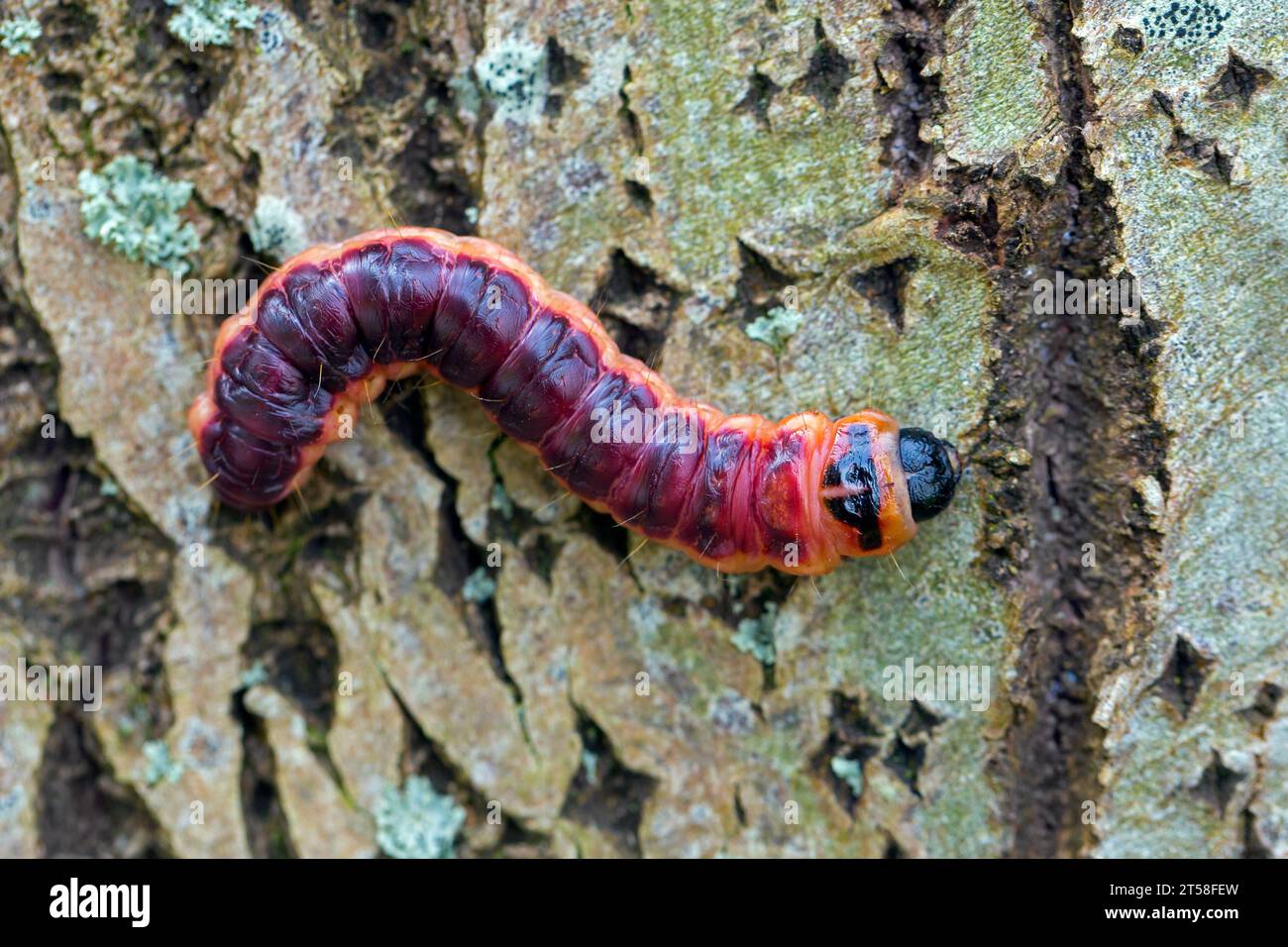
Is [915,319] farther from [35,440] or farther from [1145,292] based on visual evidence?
[35,440]

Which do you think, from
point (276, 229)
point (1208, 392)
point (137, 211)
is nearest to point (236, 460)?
point (276, 229)

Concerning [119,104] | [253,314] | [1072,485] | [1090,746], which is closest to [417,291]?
[253,314]

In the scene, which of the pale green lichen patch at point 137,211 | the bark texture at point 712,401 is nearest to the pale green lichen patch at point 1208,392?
the bark texture at point 712,401

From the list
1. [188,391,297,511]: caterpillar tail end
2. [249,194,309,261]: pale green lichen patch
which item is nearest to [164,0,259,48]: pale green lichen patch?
[249,194,309,261]: pale green lichen patch

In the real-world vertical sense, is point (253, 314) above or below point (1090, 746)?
above

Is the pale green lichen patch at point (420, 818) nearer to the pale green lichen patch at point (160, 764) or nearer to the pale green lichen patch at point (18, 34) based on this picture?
the pale green lichen patch at point (160, 764)

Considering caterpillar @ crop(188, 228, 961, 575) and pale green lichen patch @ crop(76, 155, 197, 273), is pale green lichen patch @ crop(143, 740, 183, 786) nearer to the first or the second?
caterpillar @ crop(188, 228, 961, 575)
